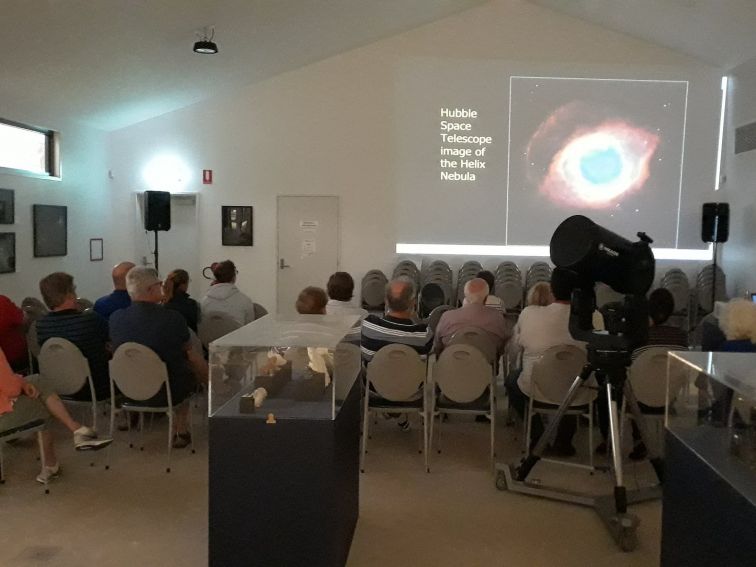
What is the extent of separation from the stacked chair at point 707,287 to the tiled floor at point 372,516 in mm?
4526

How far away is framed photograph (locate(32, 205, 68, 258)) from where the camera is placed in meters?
7.38

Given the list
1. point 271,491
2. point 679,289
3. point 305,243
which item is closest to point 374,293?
point 305,243

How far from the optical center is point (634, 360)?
13.4 feet

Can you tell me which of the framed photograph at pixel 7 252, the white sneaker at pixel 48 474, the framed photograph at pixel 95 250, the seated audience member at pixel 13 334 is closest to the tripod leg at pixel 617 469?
the white sneaker at pixel 48 474

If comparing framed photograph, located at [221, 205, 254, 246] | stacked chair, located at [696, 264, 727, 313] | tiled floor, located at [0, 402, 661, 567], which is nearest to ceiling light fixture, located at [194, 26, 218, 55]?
framed photograph, located at [221, 205, 254, 246]

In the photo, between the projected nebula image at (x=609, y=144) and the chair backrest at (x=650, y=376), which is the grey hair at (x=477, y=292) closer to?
the chair backrest at (x=650, y=376)

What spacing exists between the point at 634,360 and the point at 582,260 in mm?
1207

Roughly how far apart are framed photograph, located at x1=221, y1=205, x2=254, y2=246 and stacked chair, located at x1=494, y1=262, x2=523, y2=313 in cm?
352

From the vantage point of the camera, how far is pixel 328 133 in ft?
30.1

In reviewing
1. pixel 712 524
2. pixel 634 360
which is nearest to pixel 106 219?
pixel 634 360

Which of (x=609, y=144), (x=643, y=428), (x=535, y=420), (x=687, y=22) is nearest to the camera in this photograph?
(x=643, y=428)

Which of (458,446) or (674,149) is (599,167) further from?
(458,446)

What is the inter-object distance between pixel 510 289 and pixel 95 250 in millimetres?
5457

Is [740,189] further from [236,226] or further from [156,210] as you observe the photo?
[156,210]
